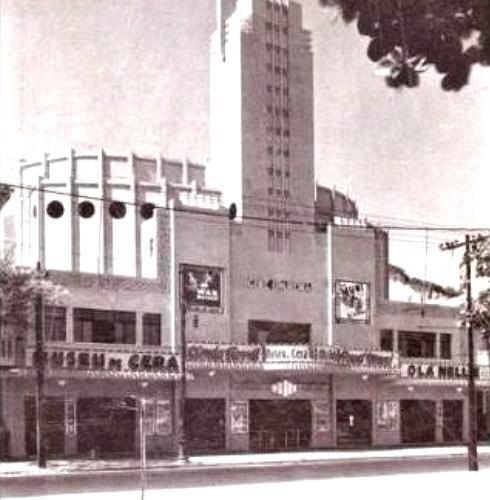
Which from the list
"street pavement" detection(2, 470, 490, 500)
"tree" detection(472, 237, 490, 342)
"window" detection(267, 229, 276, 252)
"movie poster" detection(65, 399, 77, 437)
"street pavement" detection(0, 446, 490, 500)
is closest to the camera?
"tree" detection(472, 237, 490, 342)

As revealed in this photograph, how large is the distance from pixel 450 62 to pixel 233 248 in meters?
30.3

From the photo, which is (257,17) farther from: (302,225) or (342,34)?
(342,34)

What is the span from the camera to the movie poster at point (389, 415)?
38.1 metres

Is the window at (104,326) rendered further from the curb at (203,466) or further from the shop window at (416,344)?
the shop window at (416,344)

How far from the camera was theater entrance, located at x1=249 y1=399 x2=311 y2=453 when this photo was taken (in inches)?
1385

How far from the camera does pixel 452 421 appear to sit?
4103 cm

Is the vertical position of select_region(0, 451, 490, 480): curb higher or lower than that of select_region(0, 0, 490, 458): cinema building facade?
lower

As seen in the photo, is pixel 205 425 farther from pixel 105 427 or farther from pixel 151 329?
pixel 151 329

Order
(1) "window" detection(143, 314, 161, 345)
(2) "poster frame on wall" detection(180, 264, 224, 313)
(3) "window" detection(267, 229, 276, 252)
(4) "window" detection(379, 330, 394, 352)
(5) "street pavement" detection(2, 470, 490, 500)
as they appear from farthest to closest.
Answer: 1. (4) "window" detection(379, 330, 394, 352)
2. (3) "window" detection(267, 229, 276, 252)
3. (2) "poster frame on wall" detection(180, 264, 224, 313)
4. (1) "window" detection(143, 314, 161, 345)
5. (5) "street pavement" detection(2, 470, 490, 500)

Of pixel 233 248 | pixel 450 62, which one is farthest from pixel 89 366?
pixel 450 62

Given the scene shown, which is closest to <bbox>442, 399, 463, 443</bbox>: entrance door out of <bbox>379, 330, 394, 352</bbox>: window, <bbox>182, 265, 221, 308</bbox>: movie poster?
<bbox>379, 330, 394, 352</bbox>: window

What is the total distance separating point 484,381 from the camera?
40.1 meters

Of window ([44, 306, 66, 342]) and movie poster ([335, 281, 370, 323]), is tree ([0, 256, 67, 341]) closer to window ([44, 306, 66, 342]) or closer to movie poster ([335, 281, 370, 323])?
window ([44, 306, 66, 342])

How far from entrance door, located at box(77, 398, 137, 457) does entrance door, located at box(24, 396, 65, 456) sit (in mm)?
619
